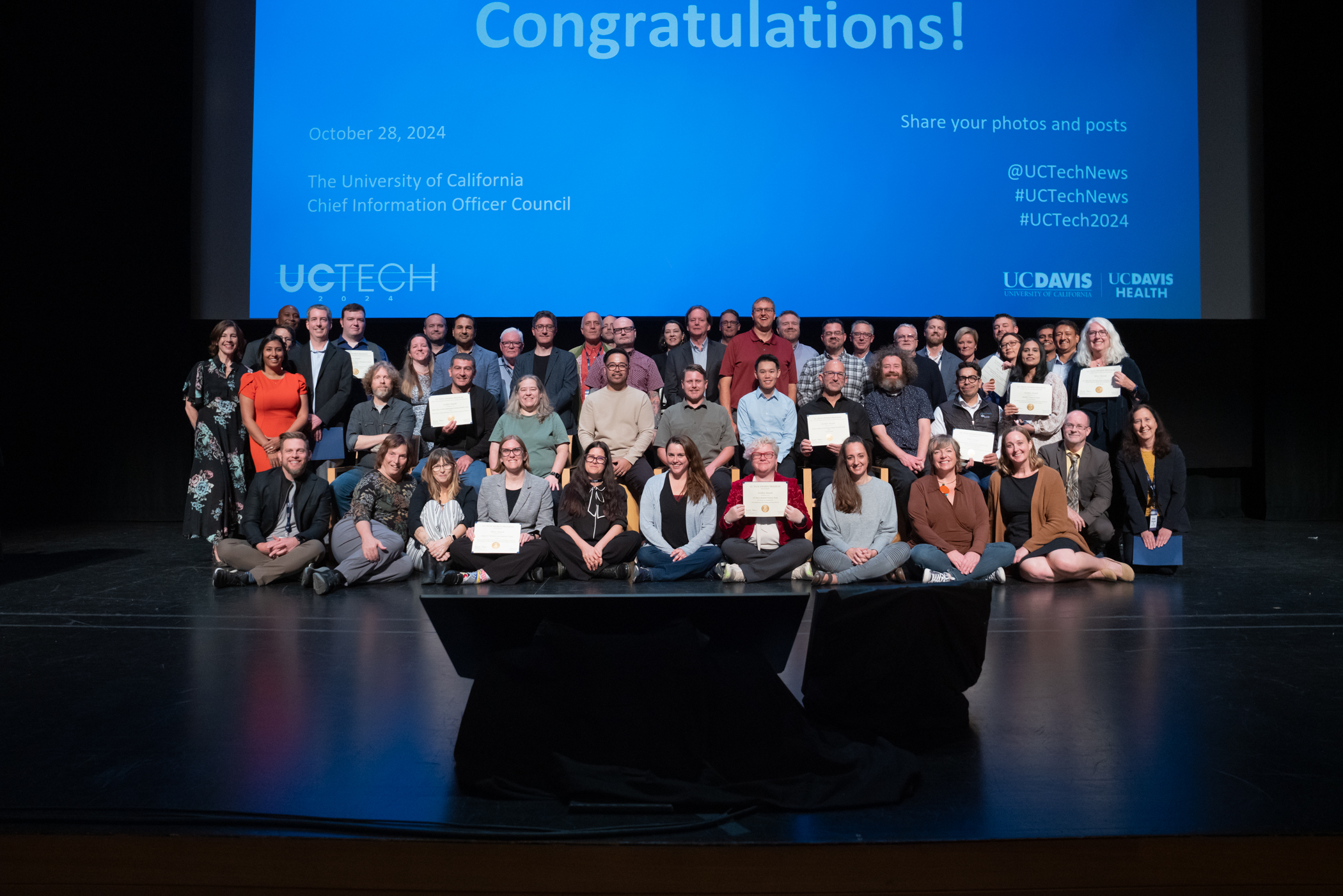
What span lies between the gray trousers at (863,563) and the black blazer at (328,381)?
3.05 metres

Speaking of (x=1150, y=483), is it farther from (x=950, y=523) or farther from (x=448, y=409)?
(x=448, y=409)

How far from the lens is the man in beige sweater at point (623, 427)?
220 inches

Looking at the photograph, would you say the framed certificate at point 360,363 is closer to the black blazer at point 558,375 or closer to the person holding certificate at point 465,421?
the person holding certificate at point 465,421

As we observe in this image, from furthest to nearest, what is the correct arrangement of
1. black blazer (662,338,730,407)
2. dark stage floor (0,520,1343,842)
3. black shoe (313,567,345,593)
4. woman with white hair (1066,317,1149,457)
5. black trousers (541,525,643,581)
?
1. black blazer (662,338,730,407)
2. woman with white hair (1066,317,1149,457)
3. black trousers (541,525,643,581)
4. black shoe (313,567,345,593)
5. dark stage floor (0,520,1343,842)

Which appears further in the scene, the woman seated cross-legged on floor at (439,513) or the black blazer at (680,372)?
the black blazer at (680,372)

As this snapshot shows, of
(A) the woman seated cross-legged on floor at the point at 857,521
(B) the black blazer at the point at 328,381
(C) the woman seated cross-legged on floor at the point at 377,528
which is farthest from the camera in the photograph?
(B) the black blazer at the point at 328,381

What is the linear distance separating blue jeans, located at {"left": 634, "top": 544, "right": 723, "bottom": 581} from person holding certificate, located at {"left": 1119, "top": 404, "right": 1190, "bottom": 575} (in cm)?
238

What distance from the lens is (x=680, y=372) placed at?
599 centimetres

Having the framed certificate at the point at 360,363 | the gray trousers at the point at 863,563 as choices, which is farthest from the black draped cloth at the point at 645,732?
the framed certificate at the point at 360,363

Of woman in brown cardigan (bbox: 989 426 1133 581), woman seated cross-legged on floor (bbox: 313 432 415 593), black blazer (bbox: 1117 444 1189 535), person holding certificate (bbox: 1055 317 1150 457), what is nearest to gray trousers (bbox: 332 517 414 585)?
woman seated cross-legged on floor (bbox: 313 432 415 593)

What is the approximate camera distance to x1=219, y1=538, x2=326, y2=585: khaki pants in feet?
16.3

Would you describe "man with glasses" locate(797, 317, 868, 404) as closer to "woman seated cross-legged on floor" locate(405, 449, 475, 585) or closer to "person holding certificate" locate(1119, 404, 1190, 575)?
"person holding certificate" locate(1119, 404, 1190, 575)

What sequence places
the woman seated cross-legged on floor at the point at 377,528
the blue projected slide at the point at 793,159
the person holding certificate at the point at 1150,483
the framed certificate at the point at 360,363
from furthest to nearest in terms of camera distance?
A: the blue projected slide at the point at 793,159
the framed certificate at the point at 360,363
the person holding certificate at the point at 1150,483
the woman seated cross-legged on floor at the point at 377,528

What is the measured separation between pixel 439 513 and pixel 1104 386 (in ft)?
13.0
